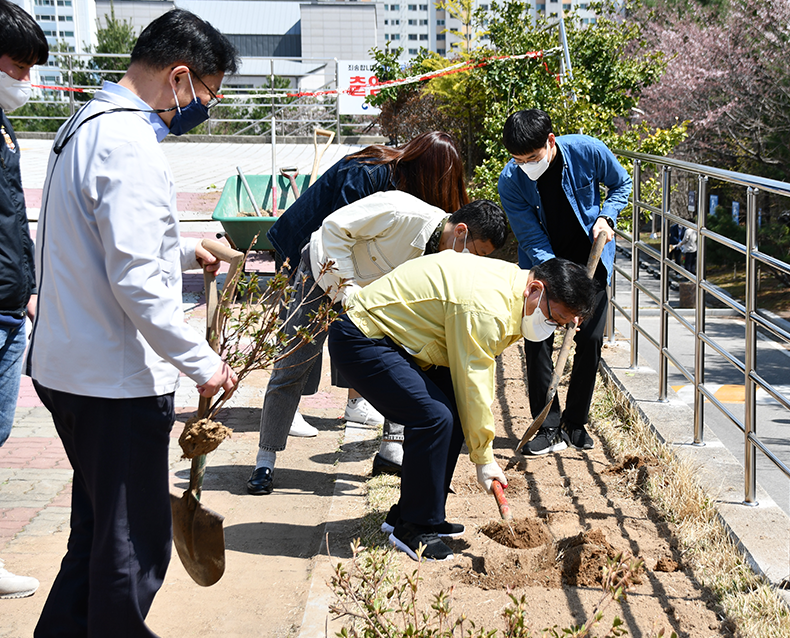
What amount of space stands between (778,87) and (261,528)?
12090 millimetres

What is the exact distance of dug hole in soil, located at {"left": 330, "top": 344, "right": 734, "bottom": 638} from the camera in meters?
2.75

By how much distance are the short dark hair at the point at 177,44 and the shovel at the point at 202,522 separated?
0.54 m

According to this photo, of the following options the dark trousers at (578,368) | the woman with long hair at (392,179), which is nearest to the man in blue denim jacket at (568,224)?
the dark trousers at (578,368)

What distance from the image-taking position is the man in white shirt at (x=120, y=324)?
6.38ft

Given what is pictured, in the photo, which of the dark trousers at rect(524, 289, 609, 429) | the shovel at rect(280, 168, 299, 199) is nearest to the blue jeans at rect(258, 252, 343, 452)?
the dark trousers at rect(524, 289, 609, 429)

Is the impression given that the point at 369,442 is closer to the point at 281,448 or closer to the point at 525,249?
the point at 281,448

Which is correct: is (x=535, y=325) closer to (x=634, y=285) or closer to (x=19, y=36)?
(x=19, y=36)

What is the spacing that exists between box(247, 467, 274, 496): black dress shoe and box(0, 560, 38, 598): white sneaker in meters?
1.15

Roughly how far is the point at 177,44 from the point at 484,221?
5.11 feet

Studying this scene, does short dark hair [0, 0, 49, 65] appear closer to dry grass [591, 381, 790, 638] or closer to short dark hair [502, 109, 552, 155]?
short dark hair [502, 109, 552, 155]

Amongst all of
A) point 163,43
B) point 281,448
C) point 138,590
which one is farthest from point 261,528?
point 163,43

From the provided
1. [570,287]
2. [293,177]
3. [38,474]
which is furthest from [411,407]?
[293,177]

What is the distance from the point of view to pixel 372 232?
11.6 ft

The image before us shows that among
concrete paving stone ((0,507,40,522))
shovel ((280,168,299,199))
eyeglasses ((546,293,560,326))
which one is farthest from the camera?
shovel ((280,168,299,199))
